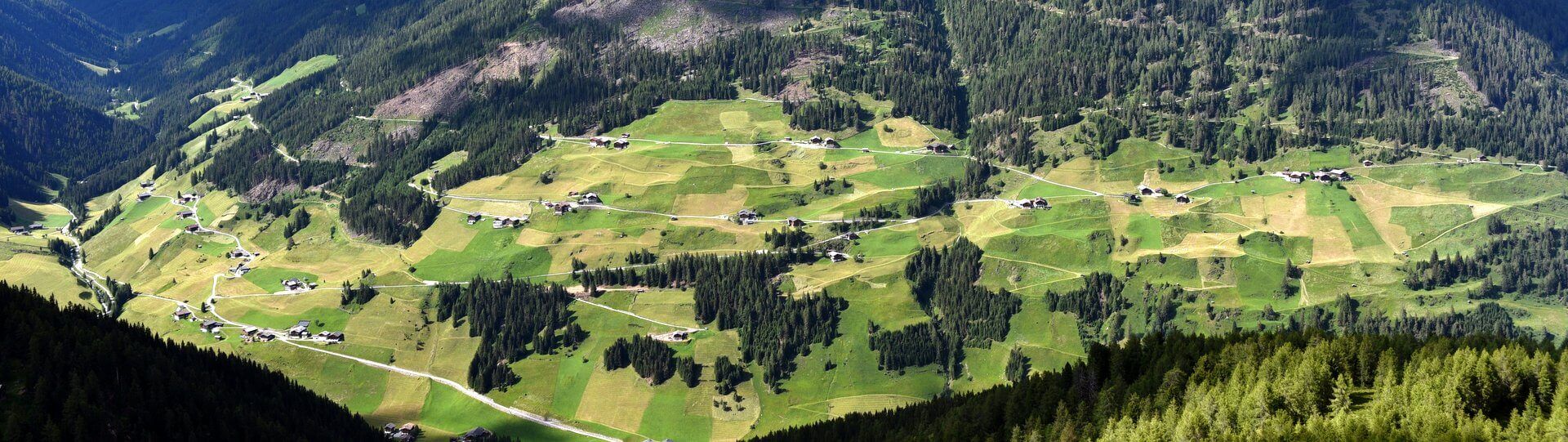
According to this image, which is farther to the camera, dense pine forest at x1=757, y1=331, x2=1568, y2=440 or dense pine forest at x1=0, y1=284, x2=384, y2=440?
dense pine forest at x1=0, y1=284, x2=384, y2=440

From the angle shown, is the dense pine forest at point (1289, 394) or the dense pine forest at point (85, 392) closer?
the dense pine forest at point (1289, 394)

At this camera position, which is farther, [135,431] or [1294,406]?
[135,431]

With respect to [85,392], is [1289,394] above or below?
above

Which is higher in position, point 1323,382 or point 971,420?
point 1323,382

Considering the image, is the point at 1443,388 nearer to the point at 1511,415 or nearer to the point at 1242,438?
the point at 1511,415

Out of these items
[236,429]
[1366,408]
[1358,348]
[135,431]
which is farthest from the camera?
[236,429]

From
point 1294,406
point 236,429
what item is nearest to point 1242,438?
point 1294,406

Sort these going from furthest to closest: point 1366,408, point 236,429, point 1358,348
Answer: point 236,429 < point 1358,348 < point 1366,408

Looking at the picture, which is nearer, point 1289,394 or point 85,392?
point 1289,394
